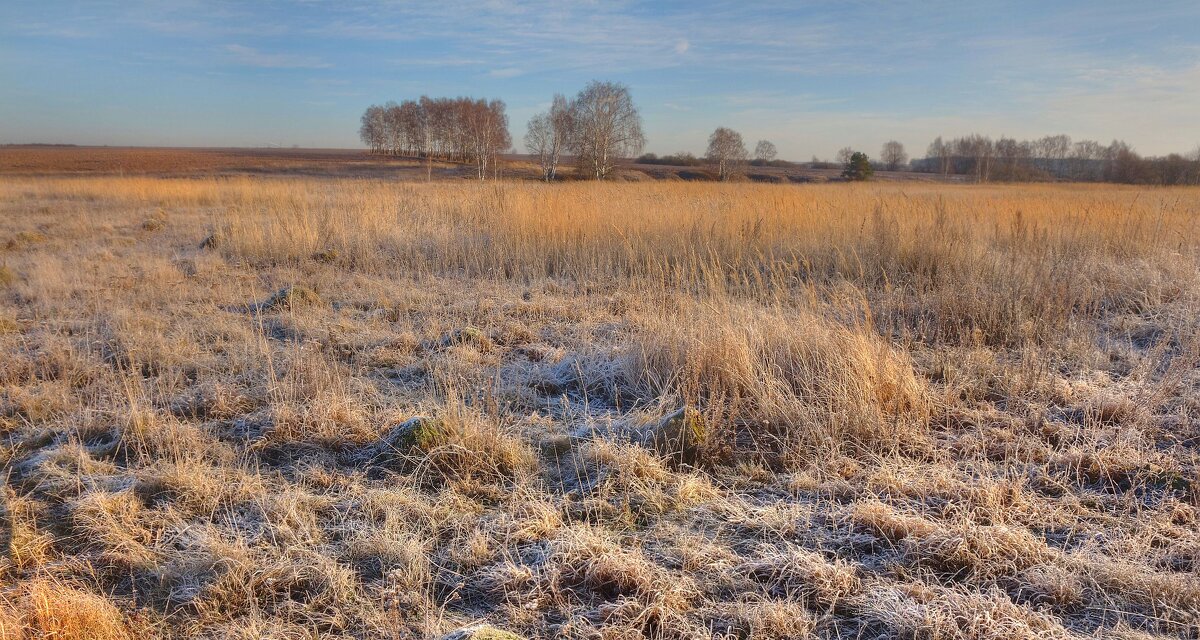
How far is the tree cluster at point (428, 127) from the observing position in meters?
42.4

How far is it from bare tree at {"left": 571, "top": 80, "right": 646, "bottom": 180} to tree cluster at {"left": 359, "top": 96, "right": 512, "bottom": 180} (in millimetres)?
5032

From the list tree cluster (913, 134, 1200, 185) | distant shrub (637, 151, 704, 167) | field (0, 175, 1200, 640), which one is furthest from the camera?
distant shrub (637, 151, 704, 167)

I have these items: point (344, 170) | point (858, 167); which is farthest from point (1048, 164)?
Answer: point (344, 170)

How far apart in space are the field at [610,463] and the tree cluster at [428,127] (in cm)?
3187

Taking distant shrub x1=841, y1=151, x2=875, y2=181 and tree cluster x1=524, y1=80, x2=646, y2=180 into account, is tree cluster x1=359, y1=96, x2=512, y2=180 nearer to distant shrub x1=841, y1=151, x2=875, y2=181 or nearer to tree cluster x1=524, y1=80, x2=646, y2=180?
tree cluster x1=524, y1=80, x2=646, y2=180

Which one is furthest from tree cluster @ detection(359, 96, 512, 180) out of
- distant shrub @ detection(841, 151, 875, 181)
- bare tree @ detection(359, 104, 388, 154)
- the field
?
the field

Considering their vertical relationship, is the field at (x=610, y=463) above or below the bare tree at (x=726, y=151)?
below

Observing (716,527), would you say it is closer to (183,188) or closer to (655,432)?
(655,432)

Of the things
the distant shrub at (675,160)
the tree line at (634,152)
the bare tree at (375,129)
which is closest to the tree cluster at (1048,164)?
the tree line at (634,152)

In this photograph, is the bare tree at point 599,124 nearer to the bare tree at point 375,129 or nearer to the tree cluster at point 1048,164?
the tree cluster at point 1048,164

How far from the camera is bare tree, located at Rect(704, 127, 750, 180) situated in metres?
35.8

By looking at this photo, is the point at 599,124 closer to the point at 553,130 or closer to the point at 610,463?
the point at 553,130

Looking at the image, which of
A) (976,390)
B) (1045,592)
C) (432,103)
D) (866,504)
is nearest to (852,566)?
(866,504)

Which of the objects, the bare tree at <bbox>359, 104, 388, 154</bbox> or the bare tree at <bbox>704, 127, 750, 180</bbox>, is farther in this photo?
the bare tree at <bbox>359, 104, 388, 154</bbox>
